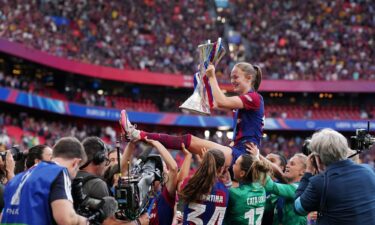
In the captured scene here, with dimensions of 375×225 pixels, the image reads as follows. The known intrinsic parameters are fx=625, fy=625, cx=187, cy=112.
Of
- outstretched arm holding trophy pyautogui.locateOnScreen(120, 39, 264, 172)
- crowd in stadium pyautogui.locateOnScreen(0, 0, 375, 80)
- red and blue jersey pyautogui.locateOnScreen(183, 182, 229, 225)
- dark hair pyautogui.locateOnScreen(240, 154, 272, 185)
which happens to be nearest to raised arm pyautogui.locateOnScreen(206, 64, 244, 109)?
outstretched arm holding trophy pyautogui.locateOnScreen(120, 39, 264, 172)

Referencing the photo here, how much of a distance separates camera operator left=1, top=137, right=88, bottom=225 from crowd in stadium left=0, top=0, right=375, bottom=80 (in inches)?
1148

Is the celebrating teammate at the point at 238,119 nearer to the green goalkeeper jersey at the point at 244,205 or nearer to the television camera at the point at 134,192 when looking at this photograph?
the green goalkeeper jersey at the point at 244,205

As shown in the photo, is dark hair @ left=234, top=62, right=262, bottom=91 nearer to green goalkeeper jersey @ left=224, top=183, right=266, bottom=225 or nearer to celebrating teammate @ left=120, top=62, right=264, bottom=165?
celebrating teammate @ left=120, top=62, right=264, bottom=165

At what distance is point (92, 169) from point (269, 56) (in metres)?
35.5

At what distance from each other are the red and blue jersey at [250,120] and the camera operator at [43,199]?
2662 mm

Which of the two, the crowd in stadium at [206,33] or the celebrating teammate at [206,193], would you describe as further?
the crowd in stadium at [206,33]

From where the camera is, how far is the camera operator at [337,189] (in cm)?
530

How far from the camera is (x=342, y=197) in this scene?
529 centimetres

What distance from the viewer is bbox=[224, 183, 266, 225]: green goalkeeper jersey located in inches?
237

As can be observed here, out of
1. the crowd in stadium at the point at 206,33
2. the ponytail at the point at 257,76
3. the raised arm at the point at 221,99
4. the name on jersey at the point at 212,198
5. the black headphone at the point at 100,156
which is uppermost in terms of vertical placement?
the crowd in stadium at the point at 206,33

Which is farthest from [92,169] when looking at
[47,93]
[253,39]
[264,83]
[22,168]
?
[253,39]

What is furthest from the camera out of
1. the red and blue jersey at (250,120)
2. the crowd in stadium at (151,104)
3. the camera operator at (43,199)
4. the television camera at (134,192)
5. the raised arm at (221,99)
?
the crowd in stadium at (151,104)

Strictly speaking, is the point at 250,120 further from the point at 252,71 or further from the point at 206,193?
the point at 206,193

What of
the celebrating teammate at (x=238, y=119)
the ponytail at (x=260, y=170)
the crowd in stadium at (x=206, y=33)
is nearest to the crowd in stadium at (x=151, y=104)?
the crowd in stadium at (x=206, y=33)
